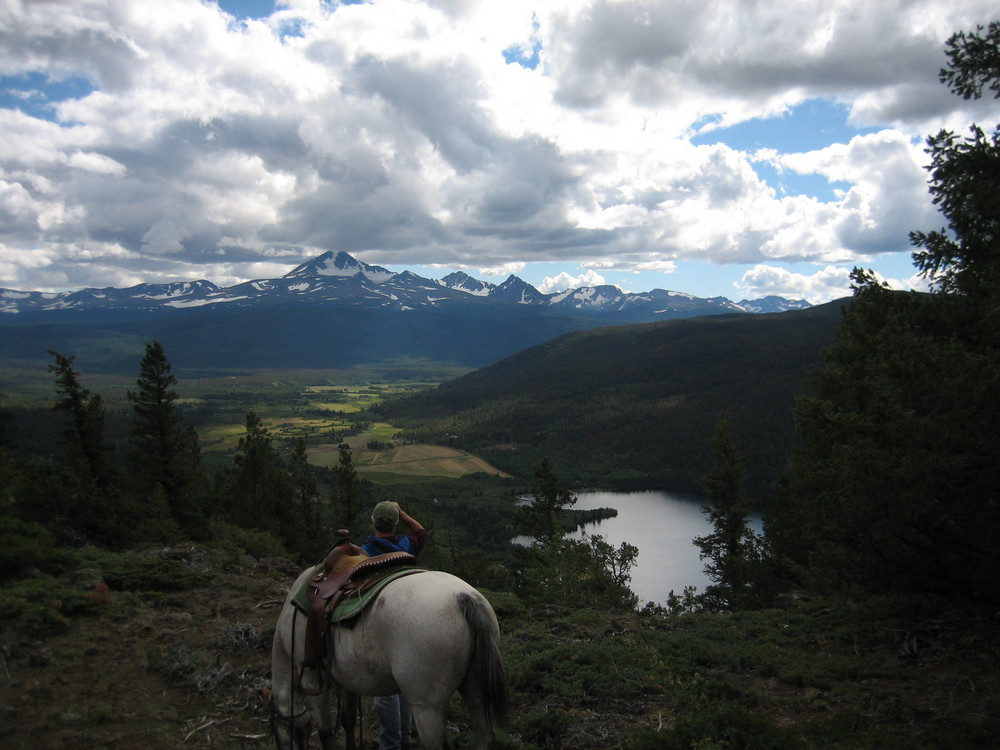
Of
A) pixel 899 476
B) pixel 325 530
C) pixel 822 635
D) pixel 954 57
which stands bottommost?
pixel 325 530

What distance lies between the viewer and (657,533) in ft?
254

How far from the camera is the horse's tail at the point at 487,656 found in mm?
5121

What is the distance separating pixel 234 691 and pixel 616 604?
52.1 ft

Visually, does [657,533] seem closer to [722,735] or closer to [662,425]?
[722,735]

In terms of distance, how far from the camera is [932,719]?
23.2ft

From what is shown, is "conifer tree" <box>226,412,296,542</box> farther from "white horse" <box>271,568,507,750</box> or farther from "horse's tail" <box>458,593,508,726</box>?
"horse's tail" <box>458,593,508,726</box>

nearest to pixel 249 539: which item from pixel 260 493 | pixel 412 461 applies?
pixel 260 493

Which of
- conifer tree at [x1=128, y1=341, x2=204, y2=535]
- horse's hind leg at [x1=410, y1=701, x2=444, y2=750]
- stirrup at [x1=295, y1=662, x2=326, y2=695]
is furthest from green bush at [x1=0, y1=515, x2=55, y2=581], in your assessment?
conifer tree at [x1=128, y1=341, x2=204, y2=535]

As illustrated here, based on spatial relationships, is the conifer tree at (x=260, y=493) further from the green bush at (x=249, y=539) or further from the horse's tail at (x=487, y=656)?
the horse's tail at (x=487, y=656)

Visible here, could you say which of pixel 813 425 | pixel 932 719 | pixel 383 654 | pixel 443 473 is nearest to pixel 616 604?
pixel 813 425

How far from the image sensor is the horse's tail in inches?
202

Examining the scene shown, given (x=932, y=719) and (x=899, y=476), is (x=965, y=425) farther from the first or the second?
(x=932, y=719)

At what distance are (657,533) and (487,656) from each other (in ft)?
255

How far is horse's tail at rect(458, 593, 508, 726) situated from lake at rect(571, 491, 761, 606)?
37.8 meters
